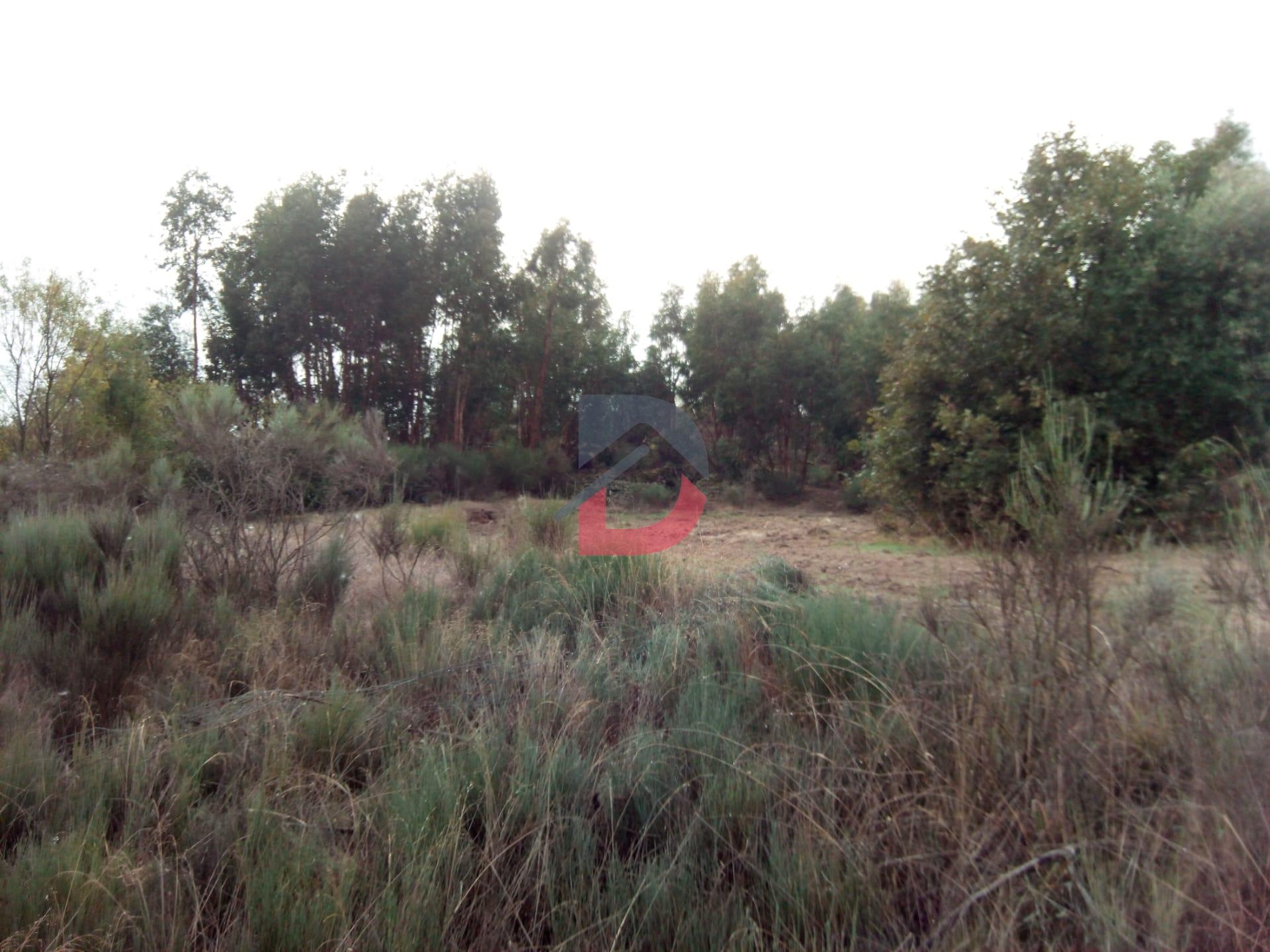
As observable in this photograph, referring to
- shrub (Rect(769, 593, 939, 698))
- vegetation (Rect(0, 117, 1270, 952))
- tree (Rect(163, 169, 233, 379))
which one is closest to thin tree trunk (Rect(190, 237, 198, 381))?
tree (Rect(163, 169, 233, 379))

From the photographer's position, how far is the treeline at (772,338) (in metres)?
7.91

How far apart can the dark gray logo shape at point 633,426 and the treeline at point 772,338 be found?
1.17 metres

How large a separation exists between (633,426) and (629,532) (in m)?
9.66

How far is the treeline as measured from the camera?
791 centimetres

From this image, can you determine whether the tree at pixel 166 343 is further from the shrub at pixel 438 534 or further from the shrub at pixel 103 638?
the shrub at pixel 103 638

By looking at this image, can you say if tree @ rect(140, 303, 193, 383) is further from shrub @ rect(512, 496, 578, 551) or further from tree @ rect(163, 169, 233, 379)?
shrub @ rect(512, 496, 578, 551)

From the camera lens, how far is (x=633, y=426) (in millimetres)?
20156

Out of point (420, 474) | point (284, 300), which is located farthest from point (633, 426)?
point (284, 300)

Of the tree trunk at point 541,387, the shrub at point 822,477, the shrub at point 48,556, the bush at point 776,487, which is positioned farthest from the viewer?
the shrub at point 822,477

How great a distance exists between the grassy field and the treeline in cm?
379

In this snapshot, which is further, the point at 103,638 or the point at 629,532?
the point at 629,532

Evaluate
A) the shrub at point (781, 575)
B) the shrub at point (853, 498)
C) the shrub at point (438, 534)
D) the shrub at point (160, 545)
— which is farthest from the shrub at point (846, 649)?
the shrub at point (853, 498)

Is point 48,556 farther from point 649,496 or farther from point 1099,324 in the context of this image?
point 649,496

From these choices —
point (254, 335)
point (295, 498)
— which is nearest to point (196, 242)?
point (254, 335)
